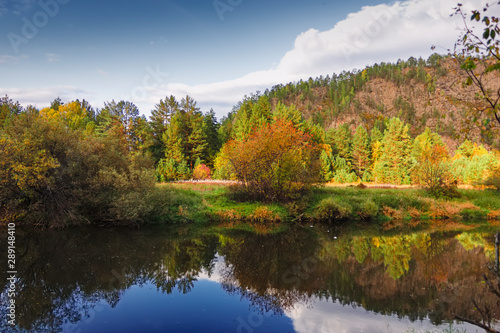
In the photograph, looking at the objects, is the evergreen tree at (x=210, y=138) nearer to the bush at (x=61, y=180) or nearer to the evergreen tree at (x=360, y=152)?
the evergreen tree at (x=360, y=152)

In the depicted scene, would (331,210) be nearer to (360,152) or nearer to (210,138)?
(210,138)

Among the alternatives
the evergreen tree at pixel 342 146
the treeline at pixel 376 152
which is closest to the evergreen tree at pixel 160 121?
the treeline at pixel 376 152

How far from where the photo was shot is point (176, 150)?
1778 inches

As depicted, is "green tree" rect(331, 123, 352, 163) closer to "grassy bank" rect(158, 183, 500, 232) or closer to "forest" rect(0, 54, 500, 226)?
"forest" rect(0, 54, 500, 226)

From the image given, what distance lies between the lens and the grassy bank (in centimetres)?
2062

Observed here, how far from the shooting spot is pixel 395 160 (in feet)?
159

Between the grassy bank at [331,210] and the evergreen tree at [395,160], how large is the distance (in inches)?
885

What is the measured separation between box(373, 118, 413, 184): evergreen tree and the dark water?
3344 centimetres

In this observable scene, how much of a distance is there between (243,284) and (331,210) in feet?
40.7

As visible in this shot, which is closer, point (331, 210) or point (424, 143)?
point (331, 210)

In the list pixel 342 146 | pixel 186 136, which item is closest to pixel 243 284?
pixel 186 136

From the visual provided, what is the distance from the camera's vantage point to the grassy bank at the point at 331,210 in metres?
20.6

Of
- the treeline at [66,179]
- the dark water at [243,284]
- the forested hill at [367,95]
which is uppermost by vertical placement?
the forested hill at [367,95]

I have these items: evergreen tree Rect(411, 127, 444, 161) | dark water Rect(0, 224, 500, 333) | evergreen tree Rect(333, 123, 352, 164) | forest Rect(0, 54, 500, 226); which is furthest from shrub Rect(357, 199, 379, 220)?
evergreen tree Rect(333, 123, 352, 164)
